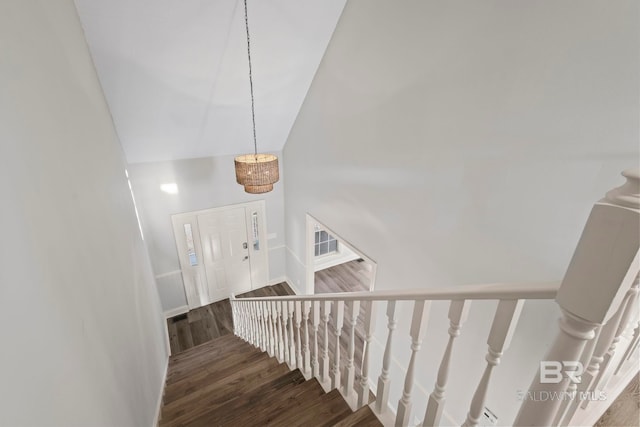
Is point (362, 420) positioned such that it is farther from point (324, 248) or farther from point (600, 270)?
point (324, 248)

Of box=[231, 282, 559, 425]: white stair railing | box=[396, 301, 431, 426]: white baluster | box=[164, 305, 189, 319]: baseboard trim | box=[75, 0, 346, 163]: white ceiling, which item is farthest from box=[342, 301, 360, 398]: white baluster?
box=[164, 305, 189, 319]: baseboard trim

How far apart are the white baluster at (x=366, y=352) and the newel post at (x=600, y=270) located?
2.23 ft

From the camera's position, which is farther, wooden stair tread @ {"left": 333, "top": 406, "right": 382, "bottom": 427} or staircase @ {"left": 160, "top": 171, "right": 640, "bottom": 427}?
wooden stair tread @ {"left": 333, "top": 406, "right": 382, "bottom": 427}

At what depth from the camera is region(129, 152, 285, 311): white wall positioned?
173 inches

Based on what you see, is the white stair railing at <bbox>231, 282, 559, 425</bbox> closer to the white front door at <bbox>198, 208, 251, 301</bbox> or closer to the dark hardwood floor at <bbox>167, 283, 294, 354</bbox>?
the dark hardwood floor at <bbox>167, 283, 294, 354</bbox>

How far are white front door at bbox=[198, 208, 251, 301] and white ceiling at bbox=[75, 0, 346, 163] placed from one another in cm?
131

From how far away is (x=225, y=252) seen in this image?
215 inches

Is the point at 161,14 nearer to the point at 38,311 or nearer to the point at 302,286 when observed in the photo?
the point at 38,311

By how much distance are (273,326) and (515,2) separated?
2.97 meters

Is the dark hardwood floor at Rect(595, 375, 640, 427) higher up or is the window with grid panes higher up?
the dark hardwood floor at Rect(595, 375, 640, 427)

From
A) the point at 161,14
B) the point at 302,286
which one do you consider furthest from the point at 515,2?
the point at 302,286

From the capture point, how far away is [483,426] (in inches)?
84.2

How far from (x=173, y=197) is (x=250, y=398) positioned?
11.5ft

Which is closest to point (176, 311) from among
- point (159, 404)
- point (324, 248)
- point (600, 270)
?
point (159, 404)
